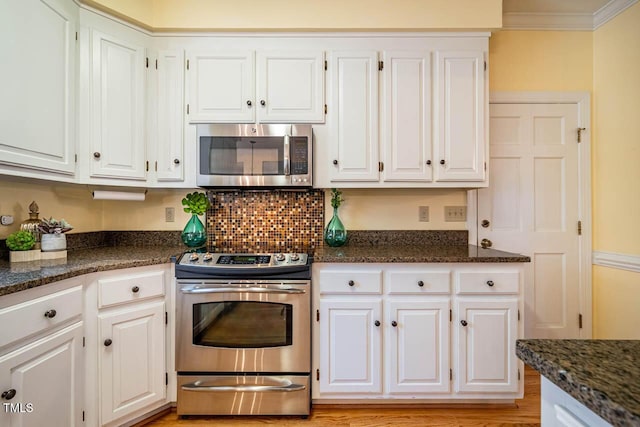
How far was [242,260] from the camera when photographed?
187 centimetres

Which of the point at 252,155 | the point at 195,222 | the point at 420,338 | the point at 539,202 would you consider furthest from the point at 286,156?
the point at 539,202

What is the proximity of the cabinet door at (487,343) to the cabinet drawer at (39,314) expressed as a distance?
204cm

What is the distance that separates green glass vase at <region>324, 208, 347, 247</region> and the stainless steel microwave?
1.27 ft

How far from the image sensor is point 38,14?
1.56 meters

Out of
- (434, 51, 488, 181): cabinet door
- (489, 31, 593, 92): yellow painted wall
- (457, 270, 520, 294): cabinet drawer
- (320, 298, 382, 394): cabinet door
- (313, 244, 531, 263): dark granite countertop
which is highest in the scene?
(489, 31, 593, 92): yellow painted wall

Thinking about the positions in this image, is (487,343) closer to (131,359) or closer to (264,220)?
(264,220)

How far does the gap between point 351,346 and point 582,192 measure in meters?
2.17

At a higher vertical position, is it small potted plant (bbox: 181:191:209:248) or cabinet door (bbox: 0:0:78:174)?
cabinet door (bbox: 0:0:78:174)

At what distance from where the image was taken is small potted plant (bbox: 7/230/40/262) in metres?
1.63

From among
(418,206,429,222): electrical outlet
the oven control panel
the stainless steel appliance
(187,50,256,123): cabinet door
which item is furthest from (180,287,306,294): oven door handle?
(418,206,429,222): electrical outlet

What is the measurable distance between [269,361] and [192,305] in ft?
1.86

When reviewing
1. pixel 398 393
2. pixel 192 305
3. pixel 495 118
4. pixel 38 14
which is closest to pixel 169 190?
pixel 192 305

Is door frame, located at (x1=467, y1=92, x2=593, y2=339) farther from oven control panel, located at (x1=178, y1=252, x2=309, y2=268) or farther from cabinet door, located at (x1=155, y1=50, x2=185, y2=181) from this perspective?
cabinet door, located at (x1=155, y1=50, x2=185, y2=181)

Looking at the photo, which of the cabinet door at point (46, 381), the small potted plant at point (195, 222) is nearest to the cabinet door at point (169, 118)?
the small potted plant at point (195, 222)
